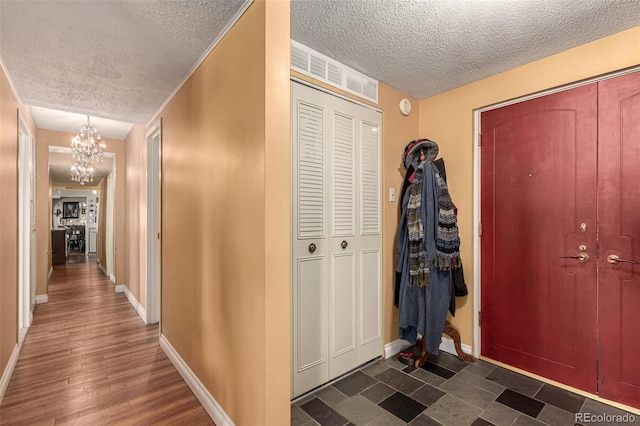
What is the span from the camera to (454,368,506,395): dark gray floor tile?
2.11 metres

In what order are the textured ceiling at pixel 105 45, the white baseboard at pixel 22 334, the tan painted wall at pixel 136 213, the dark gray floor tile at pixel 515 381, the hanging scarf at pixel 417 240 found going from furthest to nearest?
1. the tan painted wall at pixel 136 213
2. the white baseboard at pixel 22 334
3. the hanging scarf at pixel 417 240
4. the dark gray floor tile at pixel 515 381
5. the textured ceiling at pixel 105 45

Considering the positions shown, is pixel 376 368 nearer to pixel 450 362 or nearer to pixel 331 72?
pixel 450 362

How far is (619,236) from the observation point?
1.92 m

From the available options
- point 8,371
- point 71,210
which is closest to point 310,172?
point 8,371

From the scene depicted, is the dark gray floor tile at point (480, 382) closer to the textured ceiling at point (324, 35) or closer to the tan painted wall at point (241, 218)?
the tan painted wall at point (241, 218)

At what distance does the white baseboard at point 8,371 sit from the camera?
206 cm

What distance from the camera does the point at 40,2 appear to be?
5.07 feet

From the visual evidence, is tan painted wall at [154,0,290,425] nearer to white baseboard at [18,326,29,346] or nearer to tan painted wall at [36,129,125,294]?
white baseboard at [18,326,29,346]

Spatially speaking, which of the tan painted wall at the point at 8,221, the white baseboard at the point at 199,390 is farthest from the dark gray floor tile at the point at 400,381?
the tan painted wall at the point at 8,221

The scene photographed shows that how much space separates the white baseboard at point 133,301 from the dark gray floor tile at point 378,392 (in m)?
2.84

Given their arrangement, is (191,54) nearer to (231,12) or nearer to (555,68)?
(231,12)

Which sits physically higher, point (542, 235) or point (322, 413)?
point (542, 235)

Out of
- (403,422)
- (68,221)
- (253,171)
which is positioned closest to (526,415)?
(403,422)

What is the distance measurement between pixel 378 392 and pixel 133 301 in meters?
3.73
